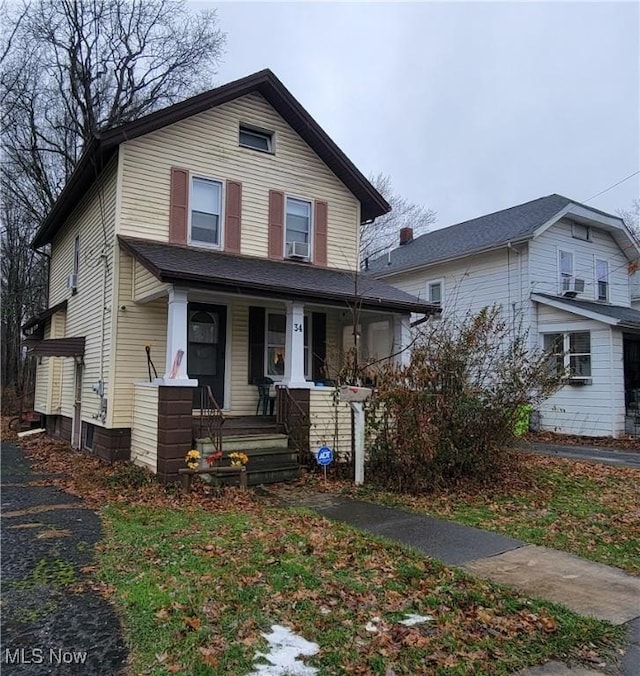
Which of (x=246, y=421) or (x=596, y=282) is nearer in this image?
(x=246, y=421)

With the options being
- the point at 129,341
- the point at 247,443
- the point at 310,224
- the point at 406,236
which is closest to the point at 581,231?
the point at 406,236

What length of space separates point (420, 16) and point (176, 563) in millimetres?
11898

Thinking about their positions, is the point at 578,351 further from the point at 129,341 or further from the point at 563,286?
the point at 129,341

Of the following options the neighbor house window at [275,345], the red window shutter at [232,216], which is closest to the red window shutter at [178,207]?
the red window shutter at [232,216]

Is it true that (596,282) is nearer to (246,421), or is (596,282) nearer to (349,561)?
(246,421)

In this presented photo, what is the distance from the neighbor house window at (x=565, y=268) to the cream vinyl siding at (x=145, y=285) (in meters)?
13.7

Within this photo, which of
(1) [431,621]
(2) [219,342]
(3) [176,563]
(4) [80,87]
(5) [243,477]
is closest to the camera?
(1) [431,621]

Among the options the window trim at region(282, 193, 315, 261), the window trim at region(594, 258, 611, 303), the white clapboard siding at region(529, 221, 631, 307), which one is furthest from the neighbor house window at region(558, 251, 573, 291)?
the window trim at region(282, 193, 315, 261)

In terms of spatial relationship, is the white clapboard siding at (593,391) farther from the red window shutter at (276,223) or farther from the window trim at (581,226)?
the red window shutter at (276,223)

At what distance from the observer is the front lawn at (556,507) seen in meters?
5.39

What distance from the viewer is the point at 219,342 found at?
10.9m

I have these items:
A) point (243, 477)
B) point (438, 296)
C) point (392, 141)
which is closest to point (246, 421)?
point (243, 477)

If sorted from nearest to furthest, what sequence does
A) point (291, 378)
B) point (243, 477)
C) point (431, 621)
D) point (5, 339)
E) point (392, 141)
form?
point (431, 621)
point (243, 477)
point (291, 378)
point (5, 339)
point (392, 141)

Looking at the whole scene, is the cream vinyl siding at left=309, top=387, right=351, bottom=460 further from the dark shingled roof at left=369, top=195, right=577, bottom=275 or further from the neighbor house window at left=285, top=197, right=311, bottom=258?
the dark shingled roof at left=369, top=195, right=577, bottom=275
